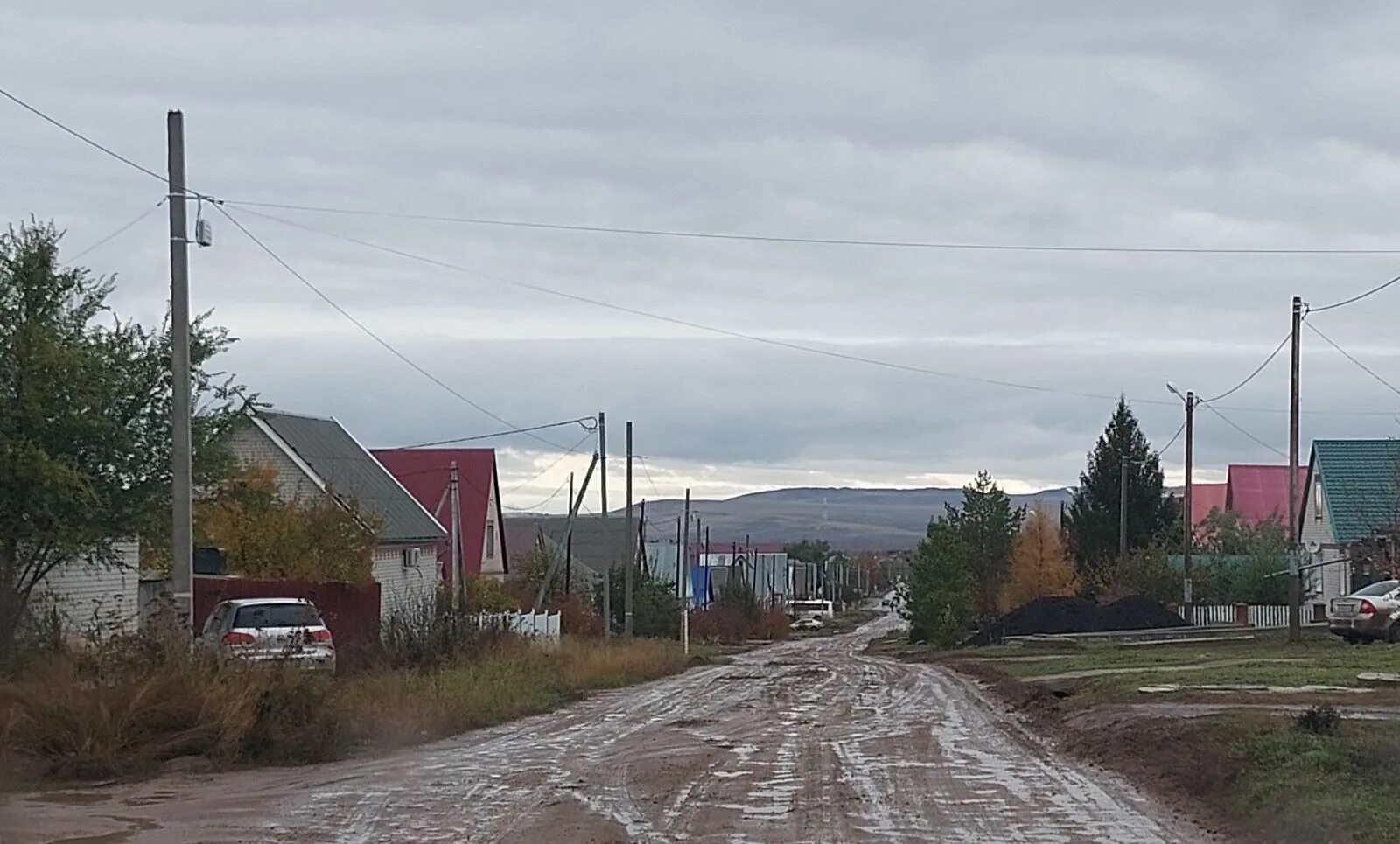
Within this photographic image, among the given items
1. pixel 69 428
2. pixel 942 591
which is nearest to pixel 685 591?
pixel 942 591

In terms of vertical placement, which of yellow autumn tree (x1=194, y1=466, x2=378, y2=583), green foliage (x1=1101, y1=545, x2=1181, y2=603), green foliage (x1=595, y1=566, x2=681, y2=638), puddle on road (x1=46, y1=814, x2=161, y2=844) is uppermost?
yellow autumn tree (x1=194, y1=466, x2=378, y2=583)

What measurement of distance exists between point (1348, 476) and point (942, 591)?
14.4 meters

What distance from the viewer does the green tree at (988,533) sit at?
72.7 meters

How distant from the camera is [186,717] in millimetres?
18328

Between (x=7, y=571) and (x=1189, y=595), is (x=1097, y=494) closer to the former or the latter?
(x=1189, y=595)

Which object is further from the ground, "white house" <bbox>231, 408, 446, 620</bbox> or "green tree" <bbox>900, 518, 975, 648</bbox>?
"white house" <bbox>231, 408, 446, 620</bbox>

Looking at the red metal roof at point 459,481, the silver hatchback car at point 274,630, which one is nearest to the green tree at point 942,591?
the red metal roof at point 459,481

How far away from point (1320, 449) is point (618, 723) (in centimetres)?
4139

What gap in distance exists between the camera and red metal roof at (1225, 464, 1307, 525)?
86.5 meters

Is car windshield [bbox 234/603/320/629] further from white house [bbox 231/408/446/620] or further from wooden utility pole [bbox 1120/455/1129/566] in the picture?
wooden utility pole [bbox 1120/455/1129/566]

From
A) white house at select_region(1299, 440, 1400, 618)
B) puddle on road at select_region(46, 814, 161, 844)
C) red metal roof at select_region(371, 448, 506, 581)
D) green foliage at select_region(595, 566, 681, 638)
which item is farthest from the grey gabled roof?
puddle on road at select_region(46, 814, 161, 844)

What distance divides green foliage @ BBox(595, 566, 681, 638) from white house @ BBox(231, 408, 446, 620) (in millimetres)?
8790

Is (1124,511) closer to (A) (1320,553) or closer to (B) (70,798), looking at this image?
(A) (1320,553)

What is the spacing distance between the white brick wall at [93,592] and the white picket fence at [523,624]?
6247 mm
